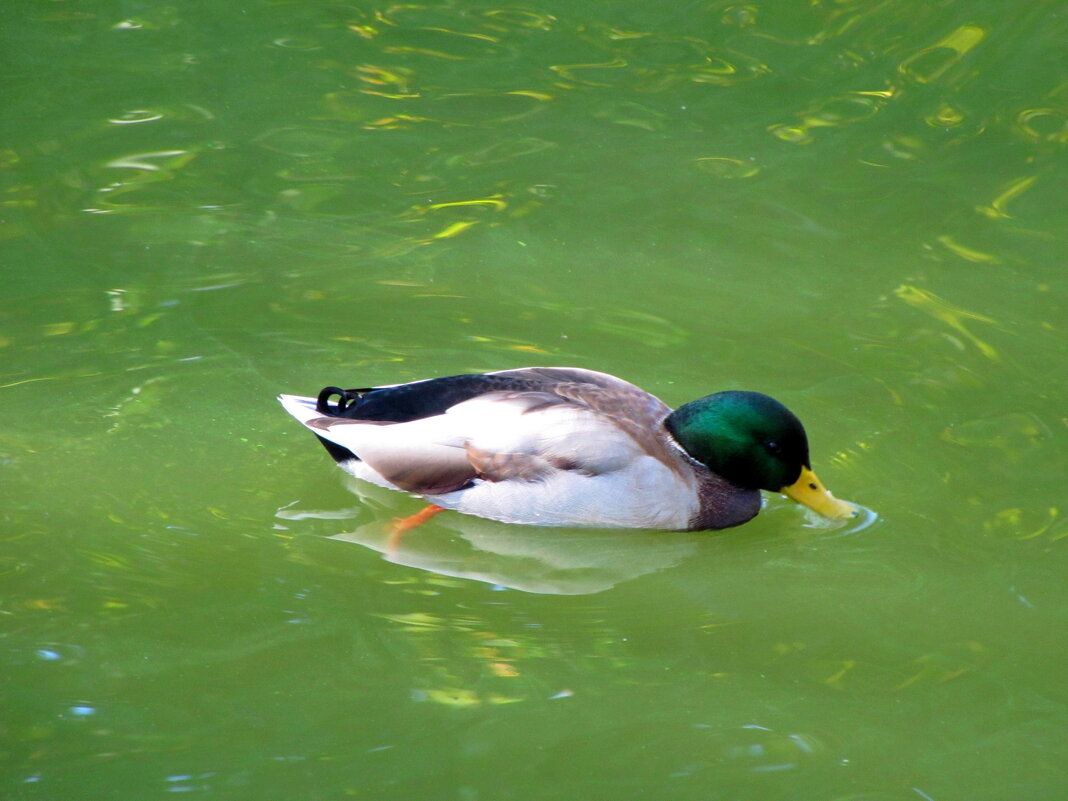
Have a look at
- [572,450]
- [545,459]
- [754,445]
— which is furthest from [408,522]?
[754,445]

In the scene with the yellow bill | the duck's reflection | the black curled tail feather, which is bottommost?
the duck's reflection

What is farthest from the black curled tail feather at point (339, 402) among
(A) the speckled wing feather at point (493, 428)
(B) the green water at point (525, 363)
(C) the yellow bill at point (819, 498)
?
(C) the yellow bill at point (819, 498)

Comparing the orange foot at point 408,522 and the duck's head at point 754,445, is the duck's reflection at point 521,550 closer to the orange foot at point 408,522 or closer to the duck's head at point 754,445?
the orange foot at point 408,522

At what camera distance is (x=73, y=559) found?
586 centimetres

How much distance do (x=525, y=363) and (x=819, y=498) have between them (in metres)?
1.91

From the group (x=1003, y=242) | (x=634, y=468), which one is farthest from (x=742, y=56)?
(x=634, y=468)

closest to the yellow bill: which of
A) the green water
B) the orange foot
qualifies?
the green water

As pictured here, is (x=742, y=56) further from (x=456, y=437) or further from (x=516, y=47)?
(x=456, y=437)

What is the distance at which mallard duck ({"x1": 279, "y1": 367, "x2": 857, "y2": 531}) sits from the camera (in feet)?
20.3

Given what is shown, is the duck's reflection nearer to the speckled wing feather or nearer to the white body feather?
the white body feather

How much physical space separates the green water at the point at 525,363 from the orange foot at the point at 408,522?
99 mm

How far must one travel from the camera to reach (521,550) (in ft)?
20.3

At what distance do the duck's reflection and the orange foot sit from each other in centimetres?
2

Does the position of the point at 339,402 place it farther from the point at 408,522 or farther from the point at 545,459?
the point at 545,459
